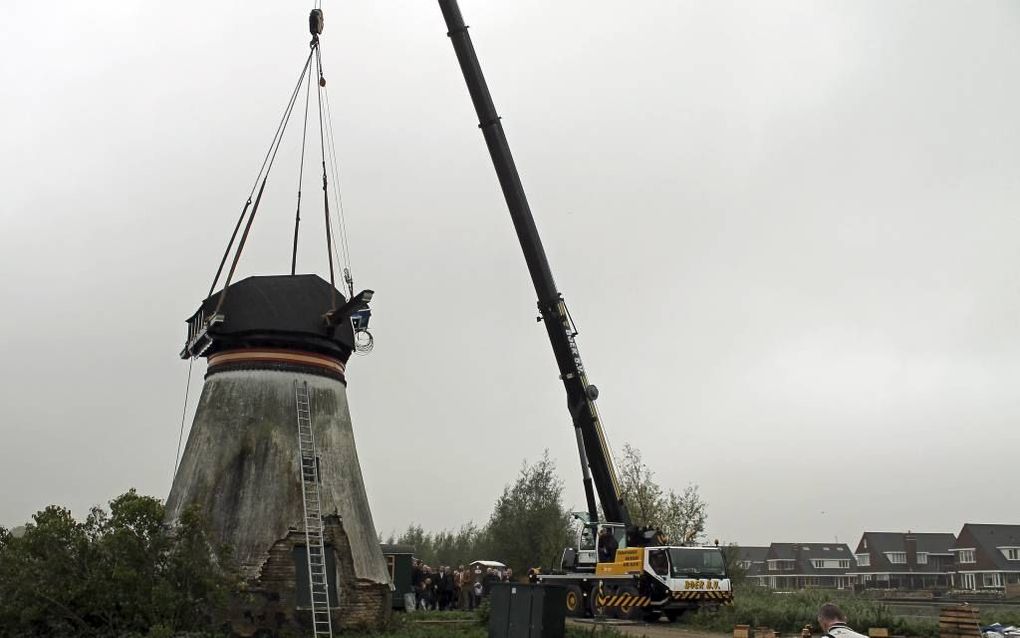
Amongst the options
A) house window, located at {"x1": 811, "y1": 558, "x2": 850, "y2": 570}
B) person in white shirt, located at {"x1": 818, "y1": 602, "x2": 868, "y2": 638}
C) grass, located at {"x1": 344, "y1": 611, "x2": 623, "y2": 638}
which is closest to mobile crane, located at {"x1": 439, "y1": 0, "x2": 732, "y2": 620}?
grass, located at {"x1": 344, "y1": 611, "x2": 623, "y2": 638}

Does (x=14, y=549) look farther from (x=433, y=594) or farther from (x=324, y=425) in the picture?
(x=433, y=594)

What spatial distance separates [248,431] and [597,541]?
8.42m

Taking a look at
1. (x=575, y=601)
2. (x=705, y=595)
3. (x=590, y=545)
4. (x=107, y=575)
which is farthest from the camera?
(x=590, y=545)

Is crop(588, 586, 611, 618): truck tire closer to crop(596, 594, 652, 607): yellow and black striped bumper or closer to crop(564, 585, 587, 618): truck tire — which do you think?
crop(596, 594, 652, 607): yellow and black striped bumper

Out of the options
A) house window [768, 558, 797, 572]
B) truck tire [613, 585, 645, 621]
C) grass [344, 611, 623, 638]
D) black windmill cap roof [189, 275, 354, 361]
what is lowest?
house window [768, 558, 797, 572]

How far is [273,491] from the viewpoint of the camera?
607 inches

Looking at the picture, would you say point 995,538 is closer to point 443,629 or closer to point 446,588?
point 446,588

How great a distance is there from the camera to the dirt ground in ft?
54.7

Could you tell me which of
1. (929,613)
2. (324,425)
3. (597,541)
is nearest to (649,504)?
(929,613)

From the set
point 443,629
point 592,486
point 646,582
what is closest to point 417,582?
point 592,486

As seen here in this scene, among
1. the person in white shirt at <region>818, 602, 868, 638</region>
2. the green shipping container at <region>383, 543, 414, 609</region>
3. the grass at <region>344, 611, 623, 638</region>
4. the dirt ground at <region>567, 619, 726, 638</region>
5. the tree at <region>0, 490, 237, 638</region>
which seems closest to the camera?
the person in white shirt at <region>818, 602, 868, 638</region>

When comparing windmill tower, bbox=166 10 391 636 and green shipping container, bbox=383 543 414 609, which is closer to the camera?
windmill tower, bbox=166 10 391 636

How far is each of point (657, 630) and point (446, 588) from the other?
820cm

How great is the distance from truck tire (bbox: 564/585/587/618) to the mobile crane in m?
0.02
